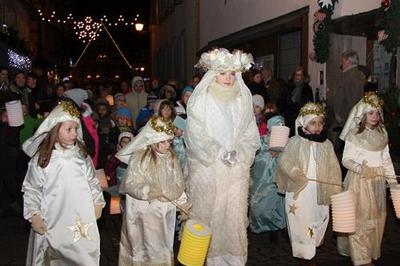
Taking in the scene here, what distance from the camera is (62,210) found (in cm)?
533

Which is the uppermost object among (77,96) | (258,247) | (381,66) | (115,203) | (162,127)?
(381,66)

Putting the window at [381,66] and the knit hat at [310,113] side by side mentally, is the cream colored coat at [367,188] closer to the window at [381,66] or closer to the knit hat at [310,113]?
the knit hat at [310,113]

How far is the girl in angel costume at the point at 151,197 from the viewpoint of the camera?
5934 mm

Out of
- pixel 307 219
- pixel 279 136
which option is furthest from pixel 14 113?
pixel 307 219

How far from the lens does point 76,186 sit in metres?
5.36

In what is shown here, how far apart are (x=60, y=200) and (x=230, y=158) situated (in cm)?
168

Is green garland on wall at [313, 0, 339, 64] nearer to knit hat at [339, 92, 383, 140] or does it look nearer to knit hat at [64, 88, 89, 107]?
knit hat at [64, 88, 89, 107]

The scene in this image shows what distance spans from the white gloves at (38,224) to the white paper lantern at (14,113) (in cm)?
372

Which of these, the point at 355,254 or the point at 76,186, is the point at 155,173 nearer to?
the point at 76,186

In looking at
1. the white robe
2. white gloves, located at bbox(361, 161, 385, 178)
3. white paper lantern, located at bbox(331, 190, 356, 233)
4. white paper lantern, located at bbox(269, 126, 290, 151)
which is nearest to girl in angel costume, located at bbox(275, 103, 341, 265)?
the white robe

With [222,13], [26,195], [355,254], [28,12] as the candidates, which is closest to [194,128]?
[26,195]

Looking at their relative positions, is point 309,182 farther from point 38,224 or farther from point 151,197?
point 38,224

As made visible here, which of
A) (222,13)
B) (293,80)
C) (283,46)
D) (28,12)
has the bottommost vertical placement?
(293,80)

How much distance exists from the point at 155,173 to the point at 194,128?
1.97 ft
